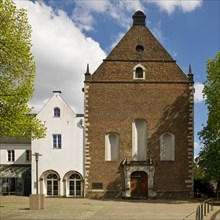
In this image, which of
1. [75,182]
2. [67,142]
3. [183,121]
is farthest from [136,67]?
[75,182]

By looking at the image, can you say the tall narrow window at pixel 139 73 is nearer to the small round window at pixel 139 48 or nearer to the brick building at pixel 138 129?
the brick building at pixel 138 129

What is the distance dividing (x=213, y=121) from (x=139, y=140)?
753cm

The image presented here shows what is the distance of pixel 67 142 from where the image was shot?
3538 centimetres

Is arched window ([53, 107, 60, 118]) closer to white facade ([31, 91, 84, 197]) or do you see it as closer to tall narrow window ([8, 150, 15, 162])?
white facade ([31, 91, 84, 197])

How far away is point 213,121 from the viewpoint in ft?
98.5

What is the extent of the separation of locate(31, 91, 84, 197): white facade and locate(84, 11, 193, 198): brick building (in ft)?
4.55

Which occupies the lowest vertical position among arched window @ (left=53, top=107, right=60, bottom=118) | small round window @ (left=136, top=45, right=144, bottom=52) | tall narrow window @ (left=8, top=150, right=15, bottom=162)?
tall narrow window @ (left=8, top=150, right=15, bottom=162)

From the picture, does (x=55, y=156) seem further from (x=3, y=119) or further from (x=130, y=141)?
(x=3, y=119)

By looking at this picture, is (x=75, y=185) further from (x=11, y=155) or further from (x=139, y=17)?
(x=139, y=17)

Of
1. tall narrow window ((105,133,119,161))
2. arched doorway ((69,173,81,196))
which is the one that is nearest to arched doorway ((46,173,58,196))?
arched doorway ((69,173,81,196))

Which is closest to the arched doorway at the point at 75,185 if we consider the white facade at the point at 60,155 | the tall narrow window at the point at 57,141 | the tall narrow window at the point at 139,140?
the white facade at the point at 60,155

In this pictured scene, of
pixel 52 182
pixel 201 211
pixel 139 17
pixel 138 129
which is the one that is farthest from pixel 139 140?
pixel 201 211

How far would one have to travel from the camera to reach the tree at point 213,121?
2948 cm

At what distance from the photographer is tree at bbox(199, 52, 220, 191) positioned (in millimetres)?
29484
